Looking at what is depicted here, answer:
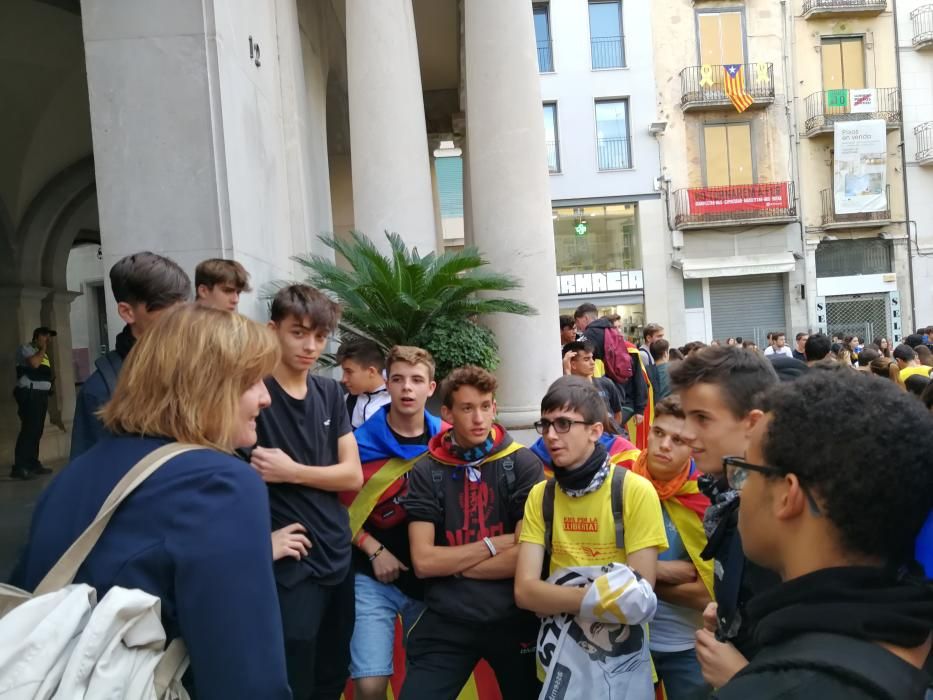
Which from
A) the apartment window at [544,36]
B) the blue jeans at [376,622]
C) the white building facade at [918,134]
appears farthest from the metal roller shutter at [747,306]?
the blue jeans at [376,622]

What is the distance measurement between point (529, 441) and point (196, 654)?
6.82m

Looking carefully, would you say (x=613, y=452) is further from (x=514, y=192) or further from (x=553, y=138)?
(x=553, y=138)

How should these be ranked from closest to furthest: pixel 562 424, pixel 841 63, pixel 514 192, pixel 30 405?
1. pixel 562 424
2. pixel 514 192
3. pixel 30 405
4. pixel 841 63

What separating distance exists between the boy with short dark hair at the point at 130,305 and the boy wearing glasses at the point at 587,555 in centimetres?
164

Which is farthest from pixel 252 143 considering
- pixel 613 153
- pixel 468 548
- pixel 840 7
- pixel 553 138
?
pixel 840 7

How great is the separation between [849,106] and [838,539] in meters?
36.1

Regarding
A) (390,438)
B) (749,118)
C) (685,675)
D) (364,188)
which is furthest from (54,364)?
(749,118)

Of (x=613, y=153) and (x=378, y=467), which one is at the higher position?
(x=613, y=153)

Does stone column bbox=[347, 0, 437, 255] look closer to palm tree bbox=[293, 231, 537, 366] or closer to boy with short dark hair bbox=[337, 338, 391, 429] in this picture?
palm tree bbox=[293, 231, 537, 366]

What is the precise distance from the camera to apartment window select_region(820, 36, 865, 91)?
3291 centimetres

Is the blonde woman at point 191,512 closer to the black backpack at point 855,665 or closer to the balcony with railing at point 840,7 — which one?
the black backpack at point 855,665

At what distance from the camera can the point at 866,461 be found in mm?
1398

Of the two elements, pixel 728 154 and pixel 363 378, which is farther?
pixel 728 154

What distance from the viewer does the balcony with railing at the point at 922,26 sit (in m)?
32.1
